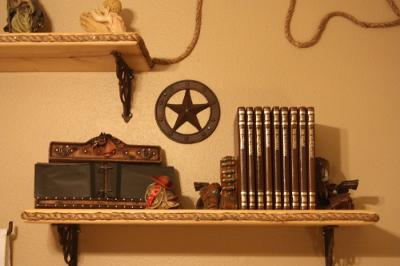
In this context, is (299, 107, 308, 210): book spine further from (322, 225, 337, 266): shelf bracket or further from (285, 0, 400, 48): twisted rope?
(285, 0, 400, 48): twisted rope

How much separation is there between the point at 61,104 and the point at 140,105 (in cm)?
25

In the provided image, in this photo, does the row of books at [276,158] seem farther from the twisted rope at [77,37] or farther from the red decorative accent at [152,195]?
the twisted rope at [77,37]

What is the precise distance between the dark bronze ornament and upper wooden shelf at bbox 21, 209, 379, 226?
0.33 m

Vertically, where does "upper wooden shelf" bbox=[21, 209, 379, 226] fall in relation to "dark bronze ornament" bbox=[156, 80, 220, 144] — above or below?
below

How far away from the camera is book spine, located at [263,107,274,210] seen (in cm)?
124

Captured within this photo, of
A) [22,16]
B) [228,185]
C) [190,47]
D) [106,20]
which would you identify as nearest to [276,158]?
[228,185]

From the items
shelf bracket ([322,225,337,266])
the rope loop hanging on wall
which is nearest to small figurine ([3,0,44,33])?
the rope loop hanging on wall

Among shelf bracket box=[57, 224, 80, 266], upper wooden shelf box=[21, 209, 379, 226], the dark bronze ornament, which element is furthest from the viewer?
the dark bronze ornament

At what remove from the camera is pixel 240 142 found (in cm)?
126

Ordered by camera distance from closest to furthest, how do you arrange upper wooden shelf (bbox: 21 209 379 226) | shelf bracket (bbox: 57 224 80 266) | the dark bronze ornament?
upper wooden shelf (bbox: 21 209 379 226), shelf bracket (bbox: 57 224 80 266), the dark bronze ornament

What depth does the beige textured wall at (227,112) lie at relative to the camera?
1417 millimetres

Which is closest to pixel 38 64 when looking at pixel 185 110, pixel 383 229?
pixel 185 110

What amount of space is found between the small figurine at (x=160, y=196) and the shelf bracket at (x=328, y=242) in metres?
0.46

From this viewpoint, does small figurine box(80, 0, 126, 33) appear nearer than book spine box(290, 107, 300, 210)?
No
